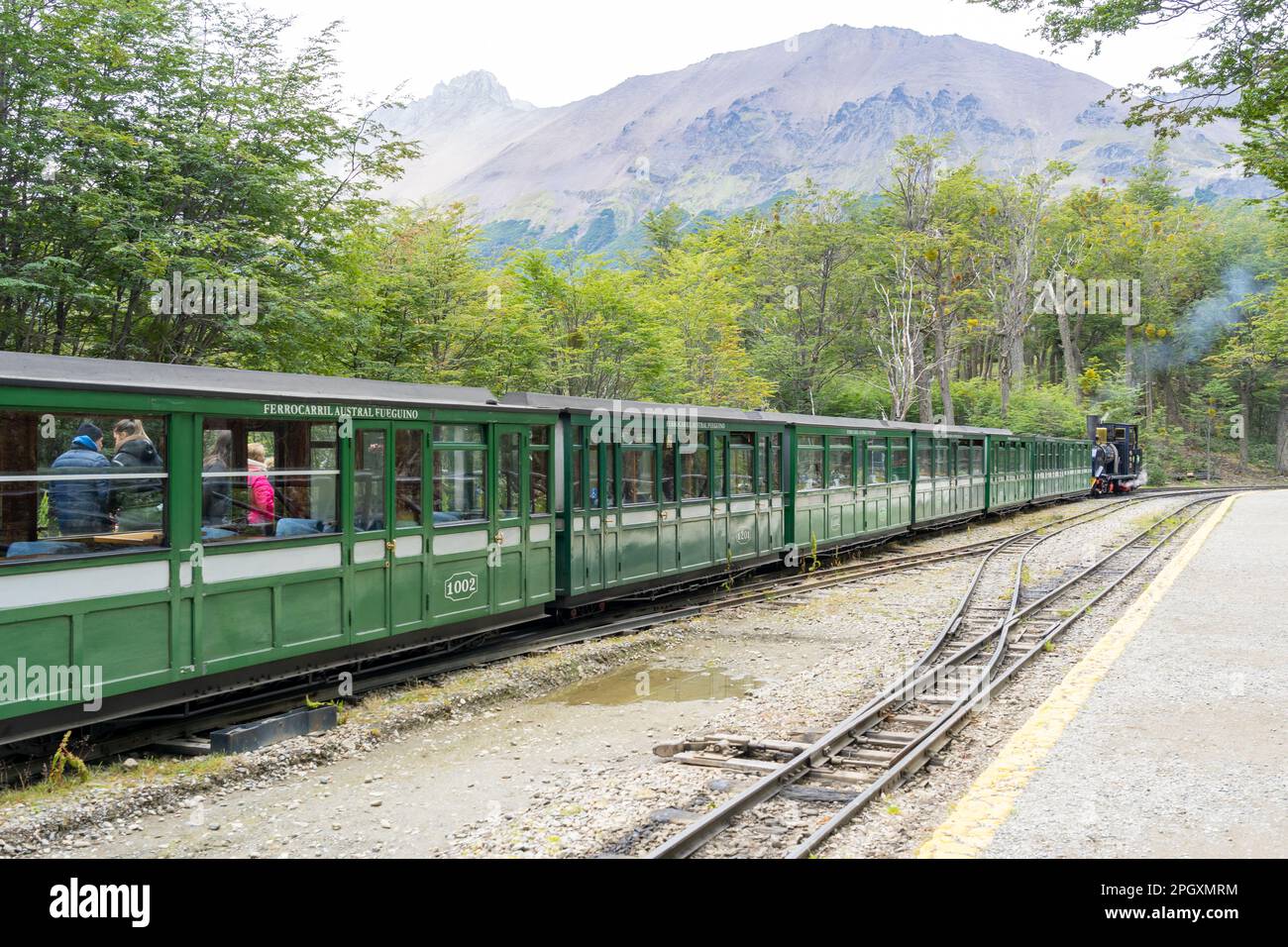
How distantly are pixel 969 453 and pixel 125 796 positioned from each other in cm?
2388

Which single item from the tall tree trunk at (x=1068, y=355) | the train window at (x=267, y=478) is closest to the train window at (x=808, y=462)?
the train window at (x=267, y=478)

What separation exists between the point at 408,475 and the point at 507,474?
5.14ft

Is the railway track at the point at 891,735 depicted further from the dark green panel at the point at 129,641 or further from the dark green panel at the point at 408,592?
the dark green panel at the point at 129,641

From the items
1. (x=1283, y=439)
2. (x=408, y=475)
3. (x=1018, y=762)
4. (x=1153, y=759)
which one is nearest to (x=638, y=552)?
(x=408, y=475)

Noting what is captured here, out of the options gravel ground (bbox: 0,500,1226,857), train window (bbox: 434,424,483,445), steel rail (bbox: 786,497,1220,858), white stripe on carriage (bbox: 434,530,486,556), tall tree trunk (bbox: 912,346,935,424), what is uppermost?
tall tree trunk (bbox: 912,346,935,424)

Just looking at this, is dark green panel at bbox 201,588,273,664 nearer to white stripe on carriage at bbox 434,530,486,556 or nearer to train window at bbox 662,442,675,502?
white stripe on carriage at bbox 434,530,486,556

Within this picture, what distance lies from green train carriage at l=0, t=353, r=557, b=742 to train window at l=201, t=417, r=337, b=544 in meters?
0.01

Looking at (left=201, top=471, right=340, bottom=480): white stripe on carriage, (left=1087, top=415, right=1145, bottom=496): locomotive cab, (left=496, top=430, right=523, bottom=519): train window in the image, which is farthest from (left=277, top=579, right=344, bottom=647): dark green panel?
(left=1087, top=415, right=1145, bottom=496): locomotive cab

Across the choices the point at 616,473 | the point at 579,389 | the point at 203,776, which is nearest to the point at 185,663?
the point at 203,776

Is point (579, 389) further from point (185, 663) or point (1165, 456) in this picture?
point (1165, 456)

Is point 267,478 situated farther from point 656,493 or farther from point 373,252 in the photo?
point 373,252

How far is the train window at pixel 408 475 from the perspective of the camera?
870 cm

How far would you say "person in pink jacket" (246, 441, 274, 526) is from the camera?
24.1 feet
